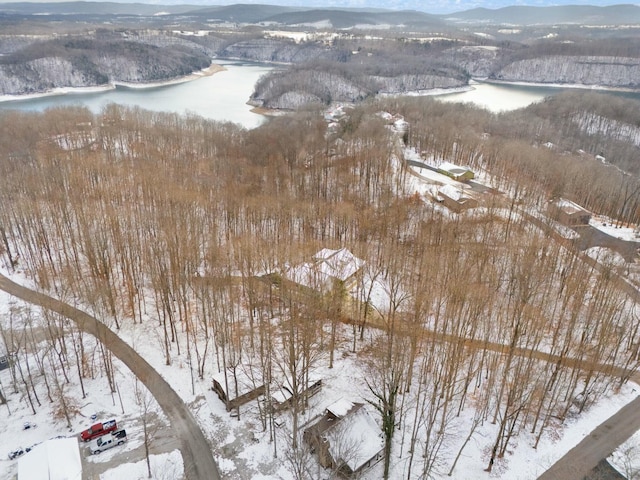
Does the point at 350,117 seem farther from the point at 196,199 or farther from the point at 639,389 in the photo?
the point at 639,389

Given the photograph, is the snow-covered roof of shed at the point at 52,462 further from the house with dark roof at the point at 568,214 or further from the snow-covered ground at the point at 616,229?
the snow-covered ground at the point at 616,229

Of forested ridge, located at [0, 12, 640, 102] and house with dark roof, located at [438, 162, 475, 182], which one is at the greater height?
forested ridge, located at [0, 12, 640, 102]

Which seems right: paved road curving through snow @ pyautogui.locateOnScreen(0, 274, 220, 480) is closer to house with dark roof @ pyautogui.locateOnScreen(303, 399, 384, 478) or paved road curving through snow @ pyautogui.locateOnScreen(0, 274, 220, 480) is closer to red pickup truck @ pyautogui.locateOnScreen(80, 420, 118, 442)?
red pickup truck @ pyautogui.locateOnScreen(80, 420, 118, 442)

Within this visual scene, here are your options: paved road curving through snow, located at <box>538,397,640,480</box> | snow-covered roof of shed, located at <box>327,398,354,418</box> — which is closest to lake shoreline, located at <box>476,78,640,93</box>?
paved road curving through snow, located at <box>538,397,640,480</box>

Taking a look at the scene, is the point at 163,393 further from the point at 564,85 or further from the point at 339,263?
the point at 564,85

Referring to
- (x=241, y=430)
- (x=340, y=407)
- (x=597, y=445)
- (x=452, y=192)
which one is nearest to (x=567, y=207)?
(x=452, y=192)
